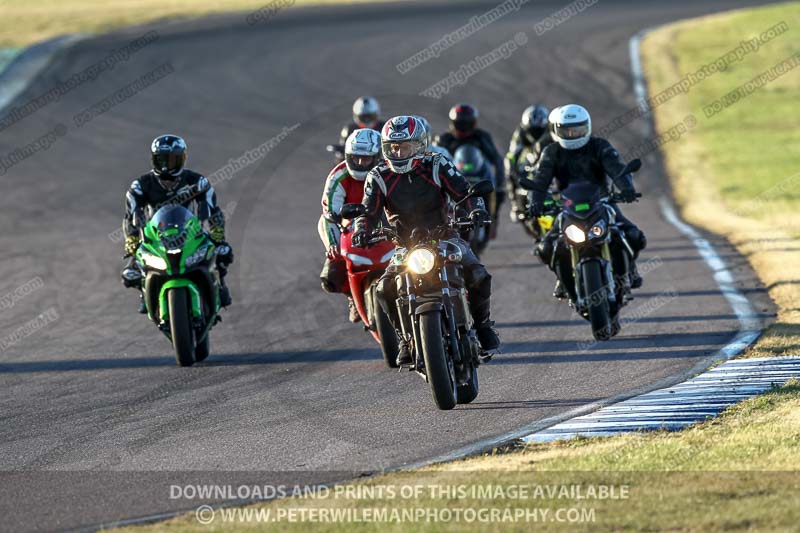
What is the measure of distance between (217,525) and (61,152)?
2089 centimetres

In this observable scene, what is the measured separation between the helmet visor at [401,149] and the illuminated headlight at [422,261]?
104 centimetres

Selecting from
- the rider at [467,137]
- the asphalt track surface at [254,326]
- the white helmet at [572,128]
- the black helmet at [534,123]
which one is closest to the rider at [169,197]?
the asphalt track surface at [254,326]

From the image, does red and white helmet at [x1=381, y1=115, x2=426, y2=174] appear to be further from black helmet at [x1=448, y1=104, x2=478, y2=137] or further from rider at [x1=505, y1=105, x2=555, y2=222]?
rider at [x1=505, y1=105, x2=555, y2=222]

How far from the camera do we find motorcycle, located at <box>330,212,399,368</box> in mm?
11352

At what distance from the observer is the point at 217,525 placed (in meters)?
6.97

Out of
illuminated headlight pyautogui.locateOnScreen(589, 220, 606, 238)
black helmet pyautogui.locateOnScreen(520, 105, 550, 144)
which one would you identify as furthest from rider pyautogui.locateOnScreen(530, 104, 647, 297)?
black helmet pyautogui.locateOnScreen(520, 105, 550, 144)

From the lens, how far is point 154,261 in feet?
39.1

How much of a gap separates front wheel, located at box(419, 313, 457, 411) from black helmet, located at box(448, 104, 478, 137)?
8.11 meters

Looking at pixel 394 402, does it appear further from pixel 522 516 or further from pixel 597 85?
pixel 597 85

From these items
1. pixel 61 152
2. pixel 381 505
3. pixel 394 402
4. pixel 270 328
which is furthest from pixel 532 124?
pixel 61 152

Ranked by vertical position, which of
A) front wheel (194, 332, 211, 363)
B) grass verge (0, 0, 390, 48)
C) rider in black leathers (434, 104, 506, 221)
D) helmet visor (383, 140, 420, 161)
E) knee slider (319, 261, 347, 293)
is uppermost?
grass verge (0, 0, 390, 48)

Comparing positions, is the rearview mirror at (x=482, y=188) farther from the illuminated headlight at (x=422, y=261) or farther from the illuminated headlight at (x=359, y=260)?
the illuminated headlight at (x=359, y=260)

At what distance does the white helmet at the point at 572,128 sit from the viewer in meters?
13.0

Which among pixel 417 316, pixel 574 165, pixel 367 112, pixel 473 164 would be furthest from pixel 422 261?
pixel 367 112
